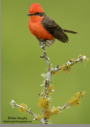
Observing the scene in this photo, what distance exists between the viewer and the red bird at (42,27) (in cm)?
175

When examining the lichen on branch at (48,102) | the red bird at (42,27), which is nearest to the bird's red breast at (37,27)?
the red bird at (42,27)

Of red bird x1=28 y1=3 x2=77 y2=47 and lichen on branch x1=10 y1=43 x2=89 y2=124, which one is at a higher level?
red bird x1=28 y1=3 x2=77 y2=47

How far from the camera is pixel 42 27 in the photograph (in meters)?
1.82

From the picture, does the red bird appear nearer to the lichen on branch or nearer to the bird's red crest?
the bird's red crest

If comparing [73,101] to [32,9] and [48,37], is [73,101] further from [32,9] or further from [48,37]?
[32,9]

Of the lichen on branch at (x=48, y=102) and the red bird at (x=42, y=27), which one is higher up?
the red bird at (x=42, y=27)

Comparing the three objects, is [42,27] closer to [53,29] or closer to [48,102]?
[53,29]

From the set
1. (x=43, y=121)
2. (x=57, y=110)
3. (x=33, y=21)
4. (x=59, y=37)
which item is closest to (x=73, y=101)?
(x=57, y=110)

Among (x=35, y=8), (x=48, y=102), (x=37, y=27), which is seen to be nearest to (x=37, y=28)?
(x=37, y=27)

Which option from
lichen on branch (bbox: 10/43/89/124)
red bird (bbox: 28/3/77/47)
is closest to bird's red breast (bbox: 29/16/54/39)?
red bird (bbox: 28/3/77/47)

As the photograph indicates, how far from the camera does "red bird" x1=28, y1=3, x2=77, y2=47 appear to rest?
5.75ft

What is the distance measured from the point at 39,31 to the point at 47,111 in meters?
0.75

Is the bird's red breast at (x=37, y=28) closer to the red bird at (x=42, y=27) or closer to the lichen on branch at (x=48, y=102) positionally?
the red bird at (x=42, y=27)

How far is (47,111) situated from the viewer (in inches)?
55.1
